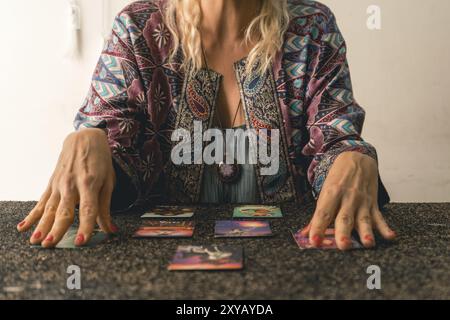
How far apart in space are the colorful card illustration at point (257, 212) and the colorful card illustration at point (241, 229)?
6cm

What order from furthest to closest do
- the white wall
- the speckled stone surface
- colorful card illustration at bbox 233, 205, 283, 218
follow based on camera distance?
the white wall → colorful card illustration at bbox 233, 205, 283, 218 → the speckled stone surface

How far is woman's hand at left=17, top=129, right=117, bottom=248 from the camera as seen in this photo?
32.0 inches

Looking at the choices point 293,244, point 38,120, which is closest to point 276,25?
point 293,244

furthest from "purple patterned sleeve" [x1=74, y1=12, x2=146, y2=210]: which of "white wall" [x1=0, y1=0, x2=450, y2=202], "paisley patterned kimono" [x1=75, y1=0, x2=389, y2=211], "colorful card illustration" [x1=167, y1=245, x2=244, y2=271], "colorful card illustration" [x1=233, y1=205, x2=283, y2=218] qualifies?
"white wall" [x1=0, y1=0, x2=450, y2=202]

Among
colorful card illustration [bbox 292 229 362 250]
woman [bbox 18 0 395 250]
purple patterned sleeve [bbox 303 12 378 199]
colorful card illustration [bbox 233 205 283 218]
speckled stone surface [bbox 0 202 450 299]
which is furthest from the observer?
woman [bbox 18 0 395 250]

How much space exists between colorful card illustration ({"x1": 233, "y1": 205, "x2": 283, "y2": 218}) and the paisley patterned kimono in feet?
0.66

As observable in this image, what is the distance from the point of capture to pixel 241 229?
86 cm

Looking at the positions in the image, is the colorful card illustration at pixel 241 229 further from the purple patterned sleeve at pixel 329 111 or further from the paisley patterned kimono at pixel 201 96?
the paisley patterned kimono at pixel 201 96

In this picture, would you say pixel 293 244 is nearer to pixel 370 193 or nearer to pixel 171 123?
pixel 370 193

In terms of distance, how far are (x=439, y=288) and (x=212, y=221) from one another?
17.5 inches

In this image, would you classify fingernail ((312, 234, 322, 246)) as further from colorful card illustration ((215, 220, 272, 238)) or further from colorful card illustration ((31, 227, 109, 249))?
colorful card illustration ((31, 227, 109, 249))

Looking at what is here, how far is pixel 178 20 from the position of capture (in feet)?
4.27

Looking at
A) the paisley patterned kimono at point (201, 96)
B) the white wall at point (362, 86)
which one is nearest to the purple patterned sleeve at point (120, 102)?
the paisley patterned kimono at point (201, 96)

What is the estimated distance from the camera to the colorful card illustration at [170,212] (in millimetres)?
975
